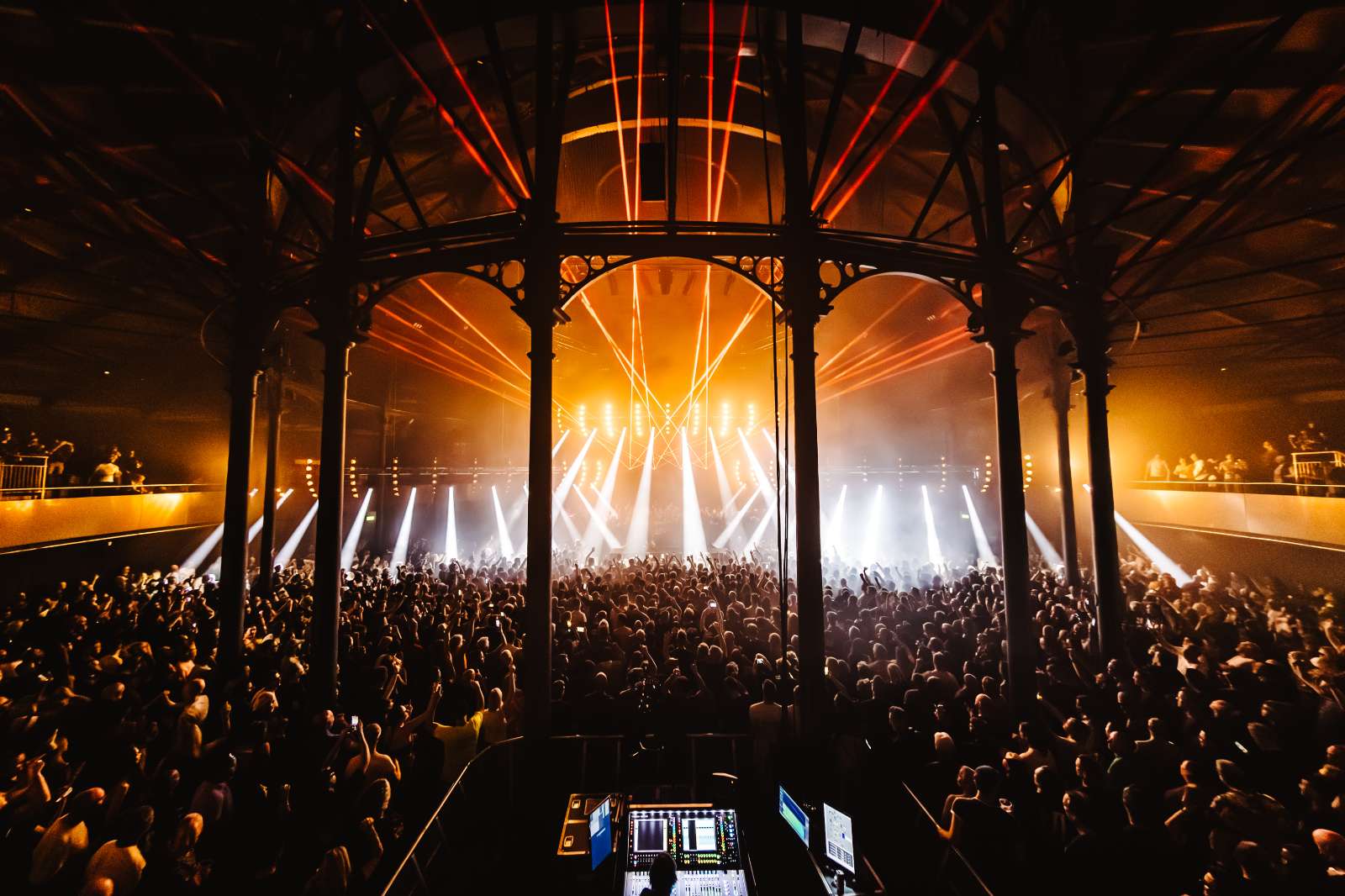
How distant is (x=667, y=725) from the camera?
5.93m

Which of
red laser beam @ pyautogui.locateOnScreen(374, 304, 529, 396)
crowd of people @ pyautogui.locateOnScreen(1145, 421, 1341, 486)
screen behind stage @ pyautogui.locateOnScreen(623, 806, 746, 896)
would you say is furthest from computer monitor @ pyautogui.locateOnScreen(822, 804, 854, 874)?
red laser beam @ pyautogui.locateOnScreen(374, 304, 529, 396)

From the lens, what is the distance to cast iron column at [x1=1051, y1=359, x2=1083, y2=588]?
10.4 metres

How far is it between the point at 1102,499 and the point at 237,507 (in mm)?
11528

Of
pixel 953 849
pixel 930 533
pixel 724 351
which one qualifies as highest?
pixel 724 351

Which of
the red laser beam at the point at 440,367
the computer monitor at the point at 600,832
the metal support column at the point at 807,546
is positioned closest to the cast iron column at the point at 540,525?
the computer monitor at the point at 600,832

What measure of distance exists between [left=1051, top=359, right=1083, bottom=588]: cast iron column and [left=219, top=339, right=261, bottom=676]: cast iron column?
1356cm

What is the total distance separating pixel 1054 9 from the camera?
6.98 m

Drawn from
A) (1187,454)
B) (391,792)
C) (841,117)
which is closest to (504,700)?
(391,792)

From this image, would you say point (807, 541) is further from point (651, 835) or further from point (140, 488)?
point (140, 488)

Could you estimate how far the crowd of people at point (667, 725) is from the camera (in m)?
3.65

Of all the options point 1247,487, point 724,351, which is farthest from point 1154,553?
point 724,351

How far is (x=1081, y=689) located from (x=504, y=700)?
7076 mm

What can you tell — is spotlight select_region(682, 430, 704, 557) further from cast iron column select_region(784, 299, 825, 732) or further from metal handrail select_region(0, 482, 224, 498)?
cast iron column select_region(784, 299, 825, 732)

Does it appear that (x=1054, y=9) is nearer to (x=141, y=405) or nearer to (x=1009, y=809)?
(x=1009, y=809)
